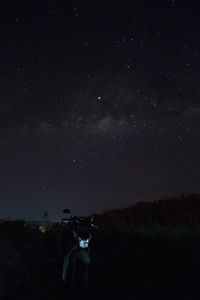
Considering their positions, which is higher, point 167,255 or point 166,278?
point 167,255

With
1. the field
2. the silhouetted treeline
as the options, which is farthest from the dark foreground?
the silhouetted treeline

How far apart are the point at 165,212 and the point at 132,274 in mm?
3424

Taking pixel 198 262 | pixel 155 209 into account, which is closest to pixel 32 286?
pixel 198 262

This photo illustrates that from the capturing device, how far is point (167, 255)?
5.63 m

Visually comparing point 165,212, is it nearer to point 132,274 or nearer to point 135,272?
point 135,272

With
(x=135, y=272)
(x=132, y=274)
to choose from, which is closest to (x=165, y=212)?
(x=135, y=272)

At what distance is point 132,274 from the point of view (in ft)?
18.9

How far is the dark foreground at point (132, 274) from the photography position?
16.1 ft

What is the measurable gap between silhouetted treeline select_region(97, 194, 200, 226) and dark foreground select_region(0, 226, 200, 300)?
4.17 feet

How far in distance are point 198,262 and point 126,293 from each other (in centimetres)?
141

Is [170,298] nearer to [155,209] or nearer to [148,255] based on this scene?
[148,255]

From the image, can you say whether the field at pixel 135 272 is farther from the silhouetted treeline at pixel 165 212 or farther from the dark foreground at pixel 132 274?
the silhouetted treeline at pixel 165 212

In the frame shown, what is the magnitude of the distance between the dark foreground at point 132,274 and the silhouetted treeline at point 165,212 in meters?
1.27

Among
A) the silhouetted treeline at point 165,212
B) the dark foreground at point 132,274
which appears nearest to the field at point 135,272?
the dark foreground at point 132,274
